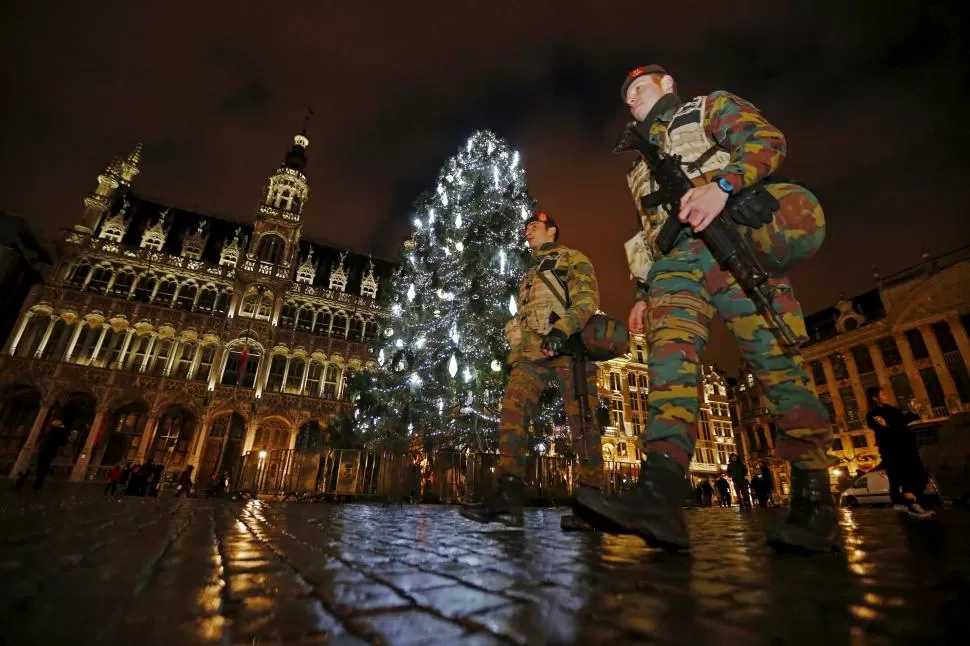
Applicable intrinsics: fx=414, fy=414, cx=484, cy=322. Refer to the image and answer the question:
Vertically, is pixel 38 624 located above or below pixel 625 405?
below

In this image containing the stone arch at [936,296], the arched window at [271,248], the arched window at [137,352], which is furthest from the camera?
the arched window at [271,248]

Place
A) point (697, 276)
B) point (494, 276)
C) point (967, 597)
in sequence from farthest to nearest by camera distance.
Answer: point (494, 276) < point (697, 276) < point (967, 597)

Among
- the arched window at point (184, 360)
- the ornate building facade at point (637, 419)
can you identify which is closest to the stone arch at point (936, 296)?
the ornate building facade at point (637, 419)

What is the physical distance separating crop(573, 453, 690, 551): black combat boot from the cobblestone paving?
4.3 inches

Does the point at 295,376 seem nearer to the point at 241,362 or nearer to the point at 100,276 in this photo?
the point at 241,362

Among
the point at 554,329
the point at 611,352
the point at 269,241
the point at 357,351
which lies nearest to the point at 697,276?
the point at 554,329

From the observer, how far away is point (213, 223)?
34.8m

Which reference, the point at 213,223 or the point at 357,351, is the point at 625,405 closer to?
the point at 357,351

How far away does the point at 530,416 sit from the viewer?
4270 millimetres

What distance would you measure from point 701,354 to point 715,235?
713mm

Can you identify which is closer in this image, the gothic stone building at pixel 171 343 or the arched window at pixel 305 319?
the gothic stone building at pixel 171 343

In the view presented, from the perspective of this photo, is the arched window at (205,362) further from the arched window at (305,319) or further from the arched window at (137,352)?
the arched window at (305,319)

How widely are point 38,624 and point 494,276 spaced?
10.7 meters

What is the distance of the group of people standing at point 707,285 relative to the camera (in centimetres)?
209
